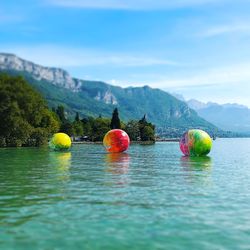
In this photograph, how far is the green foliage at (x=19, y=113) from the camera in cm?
7700

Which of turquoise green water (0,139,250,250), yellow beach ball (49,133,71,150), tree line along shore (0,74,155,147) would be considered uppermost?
tree line along shore (0,74,155,147)

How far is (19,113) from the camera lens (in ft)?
257

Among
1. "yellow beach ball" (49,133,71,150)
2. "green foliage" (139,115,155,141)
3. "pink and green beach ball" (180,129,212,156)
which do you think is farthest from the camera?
"green foliage" (139,115,155,141)

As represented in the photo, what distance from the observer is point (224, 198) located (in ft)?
60.6

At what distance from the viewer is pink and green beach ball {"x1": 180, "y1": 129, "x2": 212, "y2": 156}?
4809cm

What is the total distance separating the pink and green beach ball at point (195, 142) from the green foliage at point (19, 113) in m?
38.2

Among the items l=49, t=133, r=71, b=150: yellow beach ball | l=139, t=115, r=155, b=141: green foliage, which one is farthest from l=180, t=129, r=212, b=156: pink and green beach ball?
l=139, t=115, r=155, b=141: green foliage

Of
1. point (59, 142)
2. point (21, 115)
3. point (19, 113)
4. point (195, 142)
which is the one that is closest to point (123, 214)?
point (195, 142)

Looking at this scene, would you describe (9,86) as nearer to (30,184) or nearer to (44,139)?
(44,139)

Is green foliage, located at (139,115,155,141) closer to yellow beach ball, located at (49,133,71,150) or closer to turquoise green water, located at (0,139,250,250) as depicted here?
yellow beach ball, located at (49,133,71,150)

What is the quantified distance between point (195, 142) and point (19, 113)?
134 ft

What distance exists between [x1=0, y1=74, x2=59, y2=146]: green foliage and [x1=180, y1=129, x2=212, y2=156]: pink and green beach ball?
38.2 m

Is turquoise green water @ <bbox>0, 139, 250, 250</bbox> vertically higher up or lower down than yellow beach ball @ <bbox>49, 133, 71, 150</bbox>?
lower down

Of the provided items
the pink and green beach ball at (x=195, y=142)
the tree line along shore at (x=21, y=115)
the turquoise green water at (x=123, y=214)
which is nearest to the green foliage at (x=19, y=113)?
the tree line along shore at (x=21, y=115)
